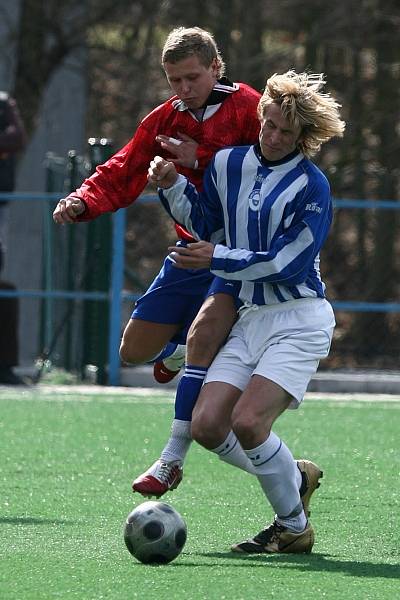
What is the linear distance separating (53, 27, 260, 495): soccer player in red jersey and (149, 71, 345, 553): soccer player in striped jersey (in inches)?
7.1

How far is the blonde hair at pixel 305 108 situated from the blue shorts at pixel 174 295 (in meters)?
1.06

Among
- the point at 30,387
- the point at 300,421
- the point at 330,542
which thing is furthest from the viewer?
the point at 30,387

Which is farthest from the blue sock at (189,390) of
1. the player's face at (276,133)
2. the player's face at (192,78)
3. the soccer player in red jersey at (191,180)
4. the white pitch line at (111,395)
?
the white pitch line at (111,395)

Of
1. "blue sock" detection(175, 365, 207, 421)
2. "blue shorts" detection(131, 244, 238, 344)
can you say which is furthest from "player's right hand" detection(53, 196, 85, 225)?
"blue sock" detection(175, 365, 207, 421)

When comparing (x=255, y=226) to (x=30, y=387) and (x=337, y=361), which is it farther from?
(x=337, y=361)

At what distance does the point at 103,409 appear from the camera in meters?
10.7

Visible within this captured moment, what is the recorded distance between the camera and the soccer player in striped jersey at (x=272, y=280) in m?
5.46

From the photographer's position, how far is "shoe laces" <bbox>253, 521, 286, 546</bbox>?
18.4 feet

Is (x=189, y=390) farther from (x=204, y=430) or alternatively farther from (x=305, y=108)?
(x=305, y=108)

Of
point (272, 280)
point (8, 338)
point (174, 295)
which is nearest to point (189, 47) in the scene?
point (272, 280)

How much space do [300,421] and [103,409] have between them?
4.86ft

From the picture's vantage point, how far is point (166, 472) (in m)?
5.75

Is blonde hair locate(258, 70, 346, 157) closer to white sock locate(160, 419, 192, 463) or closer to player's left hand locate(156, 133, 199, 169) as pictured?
player's left hand locate(156, 133, 199, 169)

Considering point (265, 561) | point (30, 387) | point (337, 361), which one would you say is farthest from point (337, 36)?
point (265, 561)
